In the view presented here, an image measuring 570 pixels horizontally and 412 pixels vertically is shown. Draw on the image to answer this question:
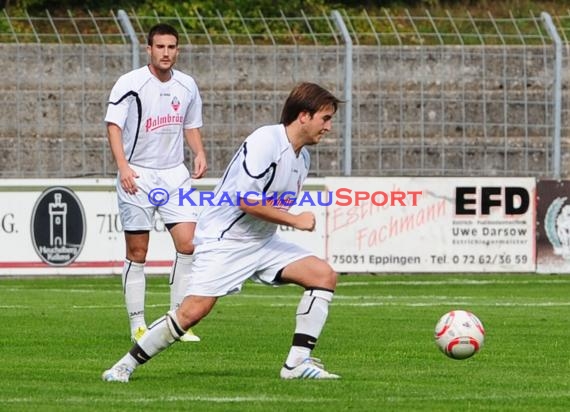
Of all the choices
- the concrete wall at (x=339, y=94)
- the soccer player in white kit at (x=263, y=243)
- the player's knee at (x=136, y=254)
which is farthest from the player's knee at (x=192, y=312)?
the concrete wall at (x=339, y=94)

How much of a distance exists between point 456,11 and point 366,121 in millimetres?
7412

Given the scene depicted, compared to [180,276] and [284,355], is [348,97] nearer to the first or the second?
[180,276]

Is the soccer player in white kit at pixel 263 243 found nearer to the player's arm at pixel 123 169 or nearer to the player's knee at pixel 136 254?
the player's arm at pixel 123 169

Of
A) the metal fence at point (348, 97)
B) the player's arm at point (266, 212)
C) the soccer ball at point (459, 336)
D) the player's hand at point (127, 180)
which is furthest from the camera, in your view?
the metal fence at point (348, 97)

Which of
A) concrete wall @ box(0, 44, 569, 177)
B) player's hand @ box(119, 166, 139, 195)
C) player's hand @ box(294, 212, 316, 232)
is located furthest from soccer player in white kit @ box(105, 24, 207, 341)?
concrete wall @ box(0, 44, 569, 177)

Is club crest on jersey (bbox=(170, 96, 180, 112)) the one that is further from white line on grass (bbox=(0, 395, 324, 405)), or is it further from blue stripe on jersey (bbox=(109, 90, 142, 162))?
white line on grass (bbox=(0, 395, 324, 405))

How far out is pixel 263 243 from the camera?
9.34 m

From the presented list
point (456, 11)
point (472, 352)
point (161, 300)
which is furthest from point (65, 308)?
A: point (456, 11)

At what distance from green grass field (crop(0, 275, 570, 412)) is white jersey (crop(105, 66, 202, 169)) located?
1414 mm

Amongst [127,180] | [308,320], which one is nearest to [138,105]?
[127,180]

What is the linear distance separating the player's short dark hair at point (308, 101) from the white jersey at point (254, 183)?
12cm

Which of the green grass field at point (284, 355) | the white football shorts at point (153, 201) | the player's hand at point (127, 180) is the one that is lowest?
the green grass field at point (284, 355)

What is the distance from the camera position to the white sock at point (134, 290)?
12.2 metres

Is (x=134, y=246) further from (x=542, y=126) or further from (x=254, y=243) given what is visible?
(x=542, y=126)
